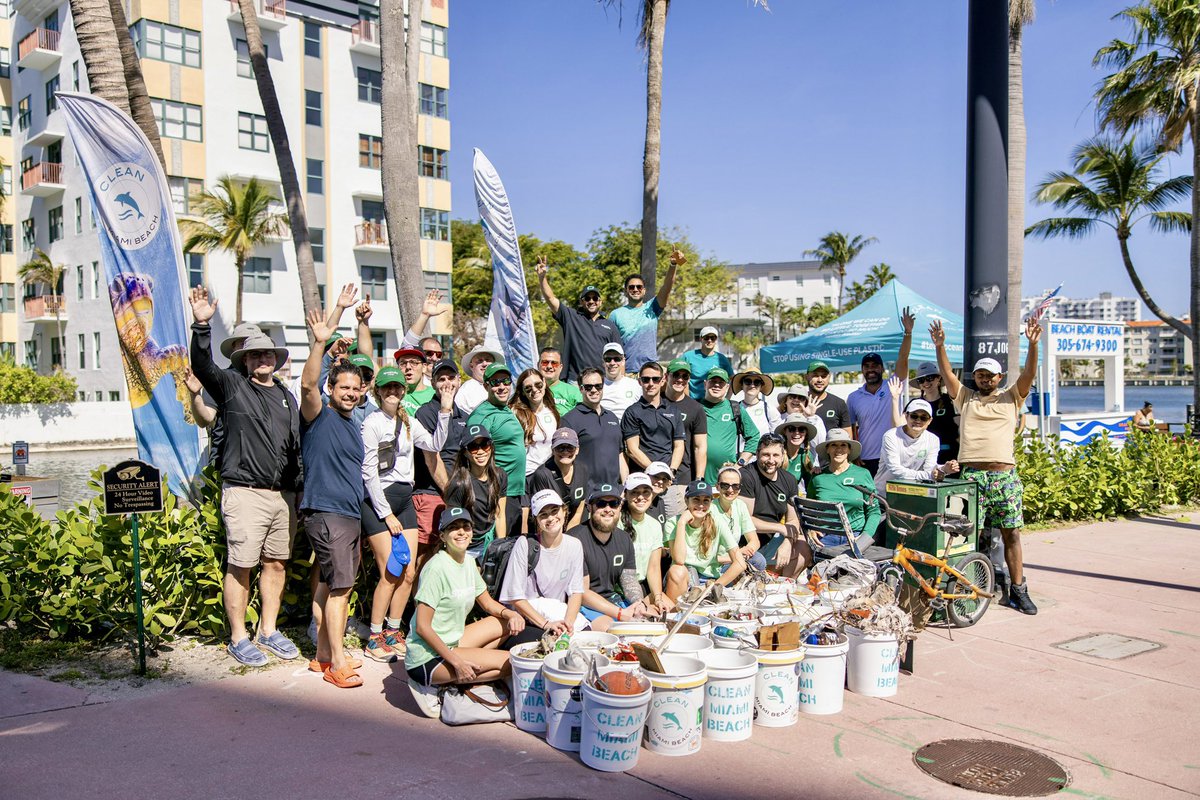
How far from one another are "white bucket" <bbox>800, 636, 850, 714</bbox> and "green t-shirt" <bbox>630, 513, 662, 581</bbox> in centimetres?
140

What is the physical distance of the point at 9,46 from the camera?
40.6 metres

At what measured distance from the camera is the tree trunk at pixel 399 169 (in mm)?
9711

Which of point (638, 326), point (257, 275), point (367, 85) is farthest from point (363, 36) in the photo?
point (638, 326)

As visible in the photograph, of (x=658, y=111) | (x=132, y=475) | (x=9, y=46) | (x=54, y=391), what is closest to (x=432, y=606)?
(x=132, y=475)

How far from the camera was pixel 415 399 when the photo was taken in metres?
7.00

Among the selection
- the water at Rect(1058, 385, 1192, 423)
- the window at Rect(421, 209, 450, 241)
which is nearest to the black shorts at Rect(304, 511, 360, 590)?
the window at Rect(421, 209, 450, 241)

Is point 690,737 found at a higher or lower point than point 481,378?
lower

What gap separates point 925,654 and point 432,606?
349 cm

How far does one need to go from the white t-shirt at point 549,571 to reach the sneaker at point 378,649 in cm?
109

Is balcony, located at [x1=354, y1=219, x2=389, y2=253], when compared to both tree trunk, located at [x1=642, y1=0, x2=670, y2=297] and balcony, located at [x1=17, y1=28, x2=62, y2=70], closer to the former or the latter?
balcony, located at [x1=17, y1=28, x2=62, y2=70]

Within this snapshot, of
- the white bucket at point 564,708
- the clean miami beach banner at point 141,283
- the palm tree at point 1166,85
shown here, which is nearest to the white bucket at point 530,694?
the white bucket at point 564,708

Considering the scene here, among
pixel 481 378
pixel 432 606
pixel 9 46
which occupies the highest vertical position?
pixel 9 46

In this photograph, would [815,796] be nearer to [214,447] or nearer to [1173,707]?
[1173,707]

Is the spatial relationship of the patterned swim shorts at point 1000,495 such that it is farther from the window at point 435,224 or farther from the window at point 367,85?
the window at point 367,85
